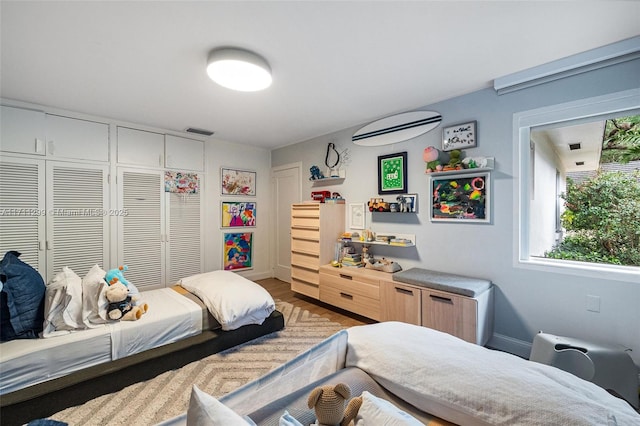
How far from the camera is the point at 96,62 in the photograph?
204 cm

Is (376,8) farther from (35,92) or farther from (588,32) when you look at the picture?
(35,92)

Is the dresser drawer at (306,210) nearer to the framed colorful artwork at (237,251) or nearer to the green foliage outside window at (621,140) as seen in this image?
the framed colorful artwork at (237,251)

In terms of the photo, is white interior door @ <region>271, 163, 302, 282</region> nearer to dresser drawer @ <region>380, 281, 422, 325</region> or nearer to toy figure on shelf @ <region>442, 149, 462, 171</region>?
dresser drawer @ <region>380, 281, 422, 325</region>

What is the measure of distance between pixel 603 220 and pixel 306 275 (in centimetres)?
297

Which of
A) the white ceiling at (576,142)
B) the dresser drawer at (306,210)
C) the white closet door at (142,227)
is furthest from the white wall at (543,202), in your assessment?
the white closet door at (142,227)

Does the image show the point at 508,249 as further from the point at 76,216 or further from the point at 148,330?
the point at 76,216

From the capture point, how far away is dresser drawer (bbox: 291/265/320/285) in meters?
3.43

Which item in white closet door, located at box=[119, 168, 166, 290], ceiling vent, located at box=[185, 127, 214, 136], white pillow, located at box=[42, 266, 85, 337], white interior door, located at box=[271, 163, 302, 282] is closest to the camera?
white pillow, located at box=[42, 266, 85, 337]

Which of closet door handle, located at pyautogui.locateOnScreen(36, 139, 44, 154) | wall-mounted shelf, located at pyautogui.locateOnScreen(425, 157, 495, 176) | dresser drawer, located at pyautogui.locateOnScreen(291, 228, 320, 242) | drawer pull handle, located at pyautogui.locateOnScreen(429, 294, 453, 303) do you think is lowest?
drawer pull handle, located at pyautogui.locateOnScreen(429, 294, 453, 303)

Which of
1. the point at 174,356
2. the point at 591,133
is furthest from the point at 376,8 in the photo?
the point at 174,356

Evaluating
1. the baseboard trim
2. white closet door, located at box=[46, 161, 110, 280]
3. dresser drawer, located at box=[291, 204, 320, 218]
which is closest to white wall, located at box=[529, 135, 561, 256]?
the baseboard trim

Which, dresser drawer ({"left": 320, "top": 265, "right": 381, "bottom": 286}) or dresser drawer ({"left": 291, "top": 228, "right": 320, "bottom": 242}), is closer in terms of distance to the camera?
dresser drawer ({"left": 320, "top": 265, "right": 381, "bottom": 286})

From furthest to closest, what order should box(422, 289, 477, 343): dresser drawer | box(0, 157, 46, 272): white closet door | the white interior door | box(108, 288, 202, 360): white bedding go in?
the white interior door → box(0, 157, 46, 272): white closet door → box(422, 289, 477, 343): dresser drawer → box(108, 288, 202, 360): white bedding

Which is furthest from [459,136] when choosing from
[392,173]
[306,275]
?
[306,275]
